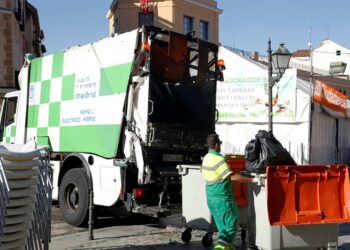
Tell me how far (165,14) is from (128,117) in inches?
1235

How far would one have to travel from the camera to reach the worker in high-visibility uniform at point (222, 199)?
6.15 m

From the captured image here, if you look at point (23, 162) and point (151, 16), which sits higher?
point (151, 16)

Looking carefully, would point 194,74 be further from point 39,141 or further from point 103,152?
point 39,141

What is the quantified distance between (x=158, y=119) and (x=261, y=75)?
973 cm

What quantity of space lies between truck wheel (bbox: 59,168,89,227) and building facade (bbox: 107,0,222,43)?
29066 mm

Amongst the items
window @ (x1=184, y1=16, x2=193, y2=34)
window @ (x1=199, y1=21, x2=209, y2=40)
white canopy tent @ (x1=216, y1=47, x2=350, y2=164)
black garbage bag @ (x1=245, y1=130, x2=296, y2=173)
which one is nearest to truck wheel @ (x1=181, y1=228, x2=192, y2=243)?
black garbage bag @ (x1=245, y1=130, x2=296, y2=173)

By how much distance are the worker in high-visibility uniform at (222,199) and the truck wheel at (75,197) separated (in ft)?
9.40

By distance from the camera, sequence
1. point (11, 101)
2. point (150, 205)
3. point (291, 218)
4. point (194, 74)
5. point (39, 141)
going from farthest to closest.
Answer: point (11, 101) → point (39, 141) → point (194, 74) → point (150, 205) → point (291, 218)

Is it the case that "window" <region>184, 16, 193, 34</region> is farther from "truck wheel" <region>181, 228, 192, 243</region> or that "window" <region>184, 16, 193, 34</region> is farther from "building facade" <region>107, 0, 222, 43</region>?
"truck wheel" <region>181, 228, 192, 243</region>

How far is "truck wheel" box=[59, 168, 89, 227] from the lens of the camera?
849 centimetres

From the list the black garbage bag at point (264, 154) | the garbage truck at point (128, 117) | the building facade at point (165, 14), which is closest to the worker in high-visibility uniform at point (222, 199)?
the black garbage bag at point (264, 154)

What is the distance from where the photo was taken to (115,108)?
809cm

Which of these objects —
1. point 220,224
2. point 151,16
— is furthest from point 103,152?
point 151,16

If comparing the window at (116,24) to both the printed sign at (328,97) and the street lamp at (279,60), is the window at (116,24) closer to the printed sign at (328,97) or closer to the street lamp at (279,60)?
the printed sign at (328,97)
